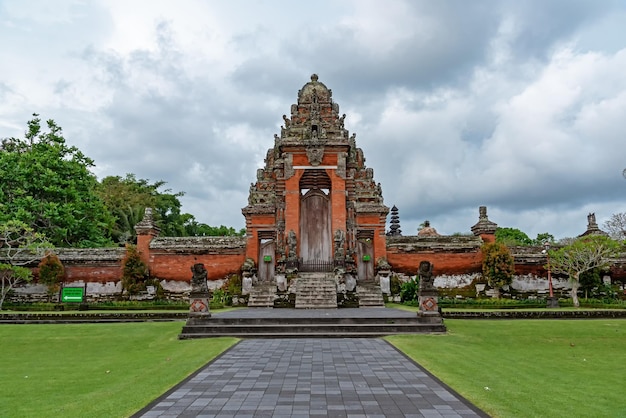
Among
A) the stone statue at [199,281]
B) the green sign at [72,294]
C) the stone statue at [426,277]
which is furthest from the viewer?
the green sign at [72,294]

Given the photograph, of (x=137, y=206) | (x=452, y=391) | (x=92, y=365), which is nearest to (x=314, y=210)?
(x=92, y=365)

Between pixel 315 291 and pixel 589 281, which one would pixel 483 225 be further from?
pixel 315 291

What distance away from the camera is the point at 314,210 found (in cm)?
2220

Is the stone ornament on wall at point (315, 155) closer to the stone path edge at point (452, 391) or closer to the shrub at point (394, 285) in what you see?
the shrub at point (394, 285)

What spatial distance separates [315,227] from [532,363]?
A: 14.0 m

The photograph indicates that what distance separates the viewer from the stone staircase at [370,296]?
18.4 meters

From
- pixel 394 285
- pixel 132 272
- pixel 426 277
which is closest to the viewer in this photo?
pixel 426 277

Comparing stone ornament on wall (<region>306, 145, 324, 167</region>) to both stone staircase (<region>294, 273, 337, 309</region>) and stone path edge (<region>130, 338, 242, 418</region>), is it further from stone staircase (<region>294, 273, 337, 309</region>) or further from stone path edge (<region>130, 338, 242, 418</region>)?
stone path edge (<region>130, 338, 242, 418</region>)

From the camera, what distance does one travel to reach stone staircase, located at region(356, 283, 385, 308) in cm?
1838

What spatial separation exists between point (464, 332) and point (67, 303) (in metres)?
16.2

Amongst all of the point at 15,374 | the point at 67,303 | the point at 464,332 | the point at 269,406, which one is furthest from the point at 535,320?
the point at 67,303

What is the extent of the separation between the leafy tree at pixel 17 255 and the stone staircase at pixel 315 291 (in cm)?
1034

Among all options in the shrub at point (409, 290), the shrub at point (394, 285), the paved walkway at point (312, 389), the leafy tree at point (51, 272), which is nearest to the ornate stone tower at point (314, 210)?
the shrub at point (394, 285)

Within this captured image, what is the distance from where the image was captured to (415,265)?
861 inches
